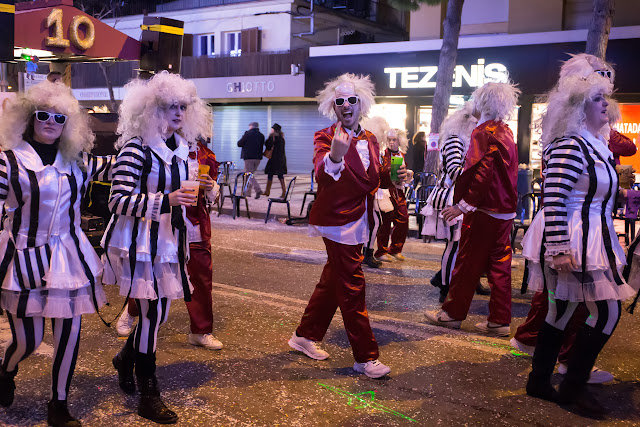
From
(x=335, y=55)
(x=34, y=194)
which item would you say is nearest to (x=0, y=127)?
(x=34, y=194)

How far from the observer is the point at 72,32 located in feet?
30.1

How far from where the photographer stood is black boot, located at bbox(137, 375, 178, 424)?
384 centimetres

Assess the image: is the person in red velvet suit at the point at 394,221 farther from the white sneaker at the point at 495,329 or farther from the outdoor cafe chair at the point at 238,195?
the outdoor cafe chair at the point at 238,195

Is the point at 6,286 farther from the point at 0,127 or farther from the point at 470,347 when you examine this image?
the point at 470,347

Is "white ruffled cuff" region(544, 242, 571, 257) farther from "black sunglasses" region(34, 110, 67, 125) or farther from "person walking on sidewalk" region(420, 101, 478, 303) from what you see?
"black sunglasses" region(34, 110, 67, 125)

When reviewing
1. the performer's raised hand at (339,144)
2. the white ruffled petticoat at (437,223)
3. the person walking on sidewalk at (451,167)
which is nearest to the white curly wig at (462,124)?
the person walking on sidewalk at (451,167)

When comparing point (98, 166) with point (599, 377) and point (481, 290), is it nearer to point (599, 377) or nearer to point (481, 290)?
point (599, 377)

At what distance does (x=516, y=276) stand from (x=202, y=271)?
15.2 feet

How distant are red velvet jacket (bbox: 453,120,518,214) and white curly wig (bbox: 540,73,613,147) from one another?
1090 millimetres

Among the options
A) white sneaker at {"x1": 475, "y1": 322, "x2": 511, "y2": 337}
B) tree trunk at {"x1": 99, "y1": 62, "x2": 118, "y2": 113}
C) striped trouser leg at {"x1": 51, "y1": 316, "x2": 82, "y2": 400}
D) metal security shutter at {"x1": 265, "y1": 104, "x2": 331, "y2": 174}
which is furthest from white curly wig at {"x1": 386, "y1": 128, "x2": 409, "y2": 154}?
tree trunk at {"x1": 99, "y1": 62, "x2": 118, "y2": 113}

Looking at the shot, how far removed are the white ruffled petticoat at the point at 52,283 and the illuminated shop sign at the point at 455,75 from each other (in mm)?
17346

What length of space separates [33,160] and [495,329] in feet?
12.8

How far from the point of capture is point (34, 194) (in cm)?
354

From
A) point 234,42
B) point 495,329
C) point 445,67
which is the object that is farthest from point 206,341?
point 234,42
